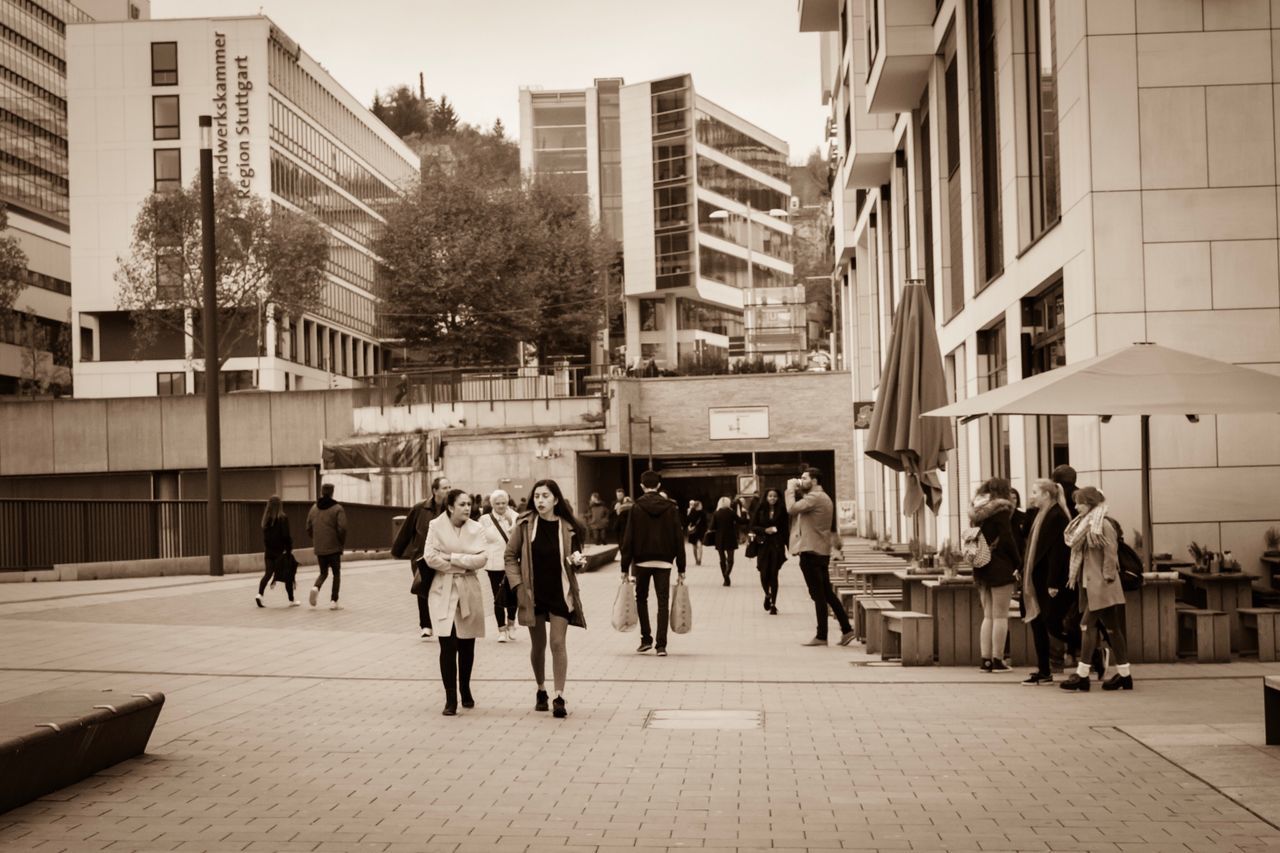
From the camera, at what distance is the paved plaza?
7.21 meters

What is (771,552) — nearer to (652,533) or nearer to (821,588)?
(821,588)

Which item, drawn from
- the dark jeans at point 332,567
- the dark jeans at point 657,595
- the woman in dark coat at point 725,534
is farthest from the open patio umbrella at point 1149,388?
the woman in dark coat at point 725,534

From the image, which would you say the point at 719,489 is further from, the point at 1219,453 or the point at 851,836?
the point at 851,836

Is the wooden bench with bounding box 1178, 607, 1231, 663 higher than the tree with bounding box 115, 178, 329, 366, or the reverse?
the tree with bounding box 115, 178, 329, 366

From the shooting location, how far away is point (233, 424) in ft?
189

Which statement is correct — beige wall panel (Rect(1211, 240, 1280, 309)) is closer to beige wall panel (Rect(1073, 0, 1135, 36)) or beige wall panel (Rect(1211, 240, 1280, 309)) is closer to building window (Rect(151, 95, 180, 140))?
beige wall panel (Rect(1073, 0, 1135, 36))

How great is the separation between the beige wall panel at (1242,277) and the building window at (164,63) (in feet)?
205

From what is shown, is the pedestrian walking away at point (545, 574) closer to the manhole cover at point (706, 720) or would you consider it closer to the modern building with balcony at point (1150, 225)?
the manhole cover at point (706, 720)

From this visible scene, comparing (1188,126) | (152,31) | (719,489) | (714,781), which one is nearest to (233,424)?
(719,489)

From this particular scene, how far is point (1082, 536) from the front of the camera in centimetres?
1207

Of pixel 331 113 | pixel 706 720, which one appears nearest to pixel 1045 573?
pixel 706 720

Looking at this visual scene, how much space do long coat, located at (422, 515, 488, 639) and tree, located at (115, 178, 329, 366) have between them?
49585 millimetres

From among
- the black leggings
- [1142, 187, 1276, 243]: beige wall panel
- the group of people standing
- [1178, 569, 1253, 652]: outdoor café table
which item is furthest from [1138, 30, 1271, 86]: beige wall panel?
Answer: the black leggings

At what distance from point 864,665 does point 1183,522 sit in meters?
3.75
